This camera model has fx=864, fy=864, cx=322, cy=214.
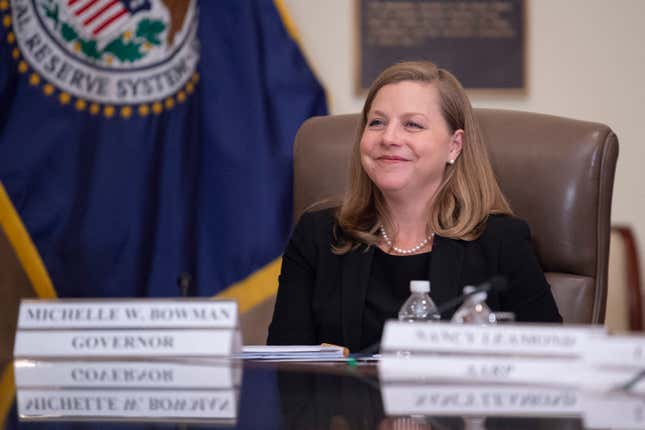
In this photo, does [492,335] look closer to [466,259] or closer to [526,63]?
[466,259]

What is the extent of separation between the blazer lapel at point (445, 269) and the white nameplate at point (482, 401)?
37.3 inches

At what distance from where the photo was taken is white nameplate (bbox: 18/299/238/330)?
1250mm

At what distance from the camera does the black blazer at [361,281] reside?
80.9 inches

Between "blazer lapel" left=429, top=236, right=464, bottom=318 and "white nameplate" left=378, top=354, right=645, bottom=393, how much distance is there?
3.02 ft

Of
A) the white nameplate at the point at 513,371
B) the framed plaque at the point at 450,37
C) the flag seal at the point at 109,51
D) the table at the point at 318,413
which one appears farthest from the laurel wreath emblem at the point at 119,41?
the white nameplate at the point at 513,371

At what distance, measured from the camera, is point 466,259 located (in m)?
2.12

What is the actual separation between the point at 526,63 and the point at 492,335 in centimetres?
249

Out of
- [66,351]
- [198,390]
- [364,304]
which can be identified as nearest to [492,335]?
[198,390]

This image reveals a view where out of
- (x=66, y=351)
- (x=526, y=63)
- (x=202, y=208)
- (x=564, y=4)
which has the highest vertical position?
(x=564, y=4)

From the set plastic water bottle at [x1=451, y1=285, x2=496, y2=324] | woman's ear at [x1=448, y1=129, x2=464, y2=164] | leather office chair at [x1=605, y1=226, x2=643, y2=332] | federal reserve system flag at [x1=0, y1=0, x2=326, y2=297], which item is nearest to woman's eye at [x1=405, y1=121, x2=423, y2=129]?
woman's ear at [x1=448, y1=129, x2=464, y2=164]

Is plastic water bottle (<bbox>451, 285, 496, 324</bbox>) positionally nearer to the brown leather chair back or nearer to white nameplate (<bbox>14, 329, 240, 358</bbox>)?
white nameplate (<bbox>14, 329, 240, 358</bbox>)

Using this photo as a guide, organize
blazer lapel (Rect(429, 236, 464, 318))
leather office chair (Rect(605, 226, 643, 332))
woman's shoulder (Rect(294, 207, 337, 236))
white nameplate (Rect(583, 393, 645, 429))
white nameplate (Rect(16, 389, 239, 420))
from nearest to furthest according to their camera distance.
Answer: white nameplate (Rect(583, 393, 645, 429)) < white nameplate (Rect(16, 389, 239, 420)) < blazer lapel (Rect(429, 236, 464, 318)) < woman's shoulder (Rect(294, 207, 337, 236)) < leather office chair (Rect(605, 226, 643, 332))

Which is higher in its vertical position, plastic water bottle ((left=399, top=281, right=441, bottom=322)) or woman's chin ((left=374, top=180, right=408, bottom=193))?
woman's chin ((left=374, top=180, right=408, bottom=193))

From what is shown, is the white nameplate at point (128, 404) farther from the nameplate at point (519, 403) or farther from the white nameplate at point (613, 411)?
the white nameplate at point (613, 411)
